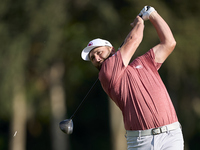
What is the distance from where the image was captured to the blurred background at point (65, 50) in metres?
12.1

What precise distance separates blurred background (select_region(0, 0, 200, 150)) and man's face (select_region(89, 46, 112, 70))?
7.08m

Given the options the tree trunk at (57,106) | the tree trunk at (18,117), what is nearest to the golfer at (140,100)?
the tree trunk at (18,117)

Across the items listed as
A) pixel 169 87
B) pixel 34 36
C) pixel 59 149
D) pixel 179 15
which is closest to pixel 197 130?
pixel 169 87

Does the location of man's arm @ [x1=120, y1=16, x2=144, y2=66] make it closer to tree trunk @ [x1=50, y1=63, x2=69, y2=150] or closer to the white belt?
the white belt

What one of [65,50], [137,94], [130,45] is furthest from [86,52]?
[65,50]

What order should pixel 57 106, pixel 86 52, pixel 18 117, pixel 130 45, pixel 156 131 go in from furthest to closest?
1. pixel 57 106
2. pixel 18 117
3. pixel 86 52
4. pixel 130 45
5. pixel 156 131

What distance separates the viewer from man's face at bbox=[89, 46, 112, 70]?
4.63 metres

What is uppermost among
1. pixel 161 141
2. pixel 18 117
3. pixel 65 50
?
pixel 65 50

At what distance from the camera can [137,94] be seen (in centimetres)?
418

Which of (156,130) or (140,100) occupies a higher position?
(140,100)

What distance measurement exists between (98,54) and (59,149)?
12164 millimetres

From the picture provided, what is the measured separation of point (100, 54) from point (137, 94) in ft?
2.33

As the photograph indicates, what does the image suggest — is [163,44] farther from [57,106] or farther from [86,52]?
[57,106]

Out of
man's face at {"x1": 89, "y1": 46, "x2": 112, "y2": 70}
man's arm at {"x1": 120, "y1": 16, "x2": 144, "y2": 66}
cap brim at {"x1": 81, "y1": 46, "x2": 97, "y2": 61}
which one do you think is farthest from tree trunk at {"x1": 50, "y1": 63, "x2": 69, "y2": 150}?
man's arm at {"x1": 120, "y1": 16, "x2": 144, "y2": 66}
